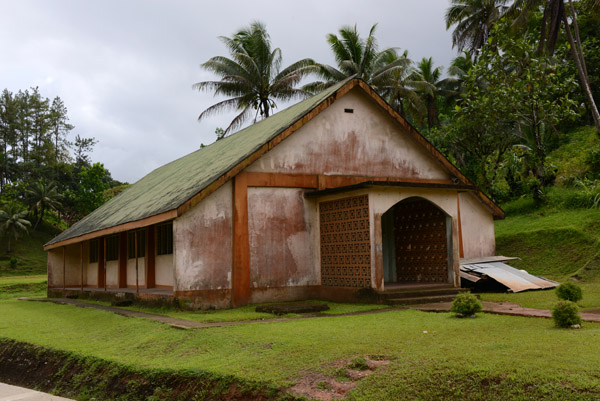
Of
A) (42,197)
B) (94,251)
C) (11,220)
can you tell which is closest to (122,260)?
(94,251)

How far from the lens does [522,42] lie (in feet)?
71.7

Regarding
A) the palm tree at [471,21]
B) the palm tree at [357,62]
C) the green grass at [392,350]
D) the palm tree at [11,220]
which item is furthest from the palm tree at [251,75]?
the palm tree at [11,220]

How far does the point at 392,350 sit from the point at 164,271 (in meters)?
10.3

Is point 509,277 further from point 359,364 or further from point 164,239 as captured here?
point 359,364

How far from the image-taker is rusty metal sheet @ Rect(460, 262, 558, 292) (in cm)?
1394

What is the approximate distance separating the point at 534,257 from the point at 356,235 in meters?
9.52

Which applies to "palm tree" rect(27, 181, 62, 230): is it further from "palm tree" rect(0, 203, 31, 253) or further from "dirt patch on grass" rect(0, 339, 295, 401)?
"dirt patch on grass" rect(0, 339, 295, 401)

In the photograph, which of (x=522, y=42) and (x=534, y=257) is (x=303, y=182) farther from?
(x=522, y=42)

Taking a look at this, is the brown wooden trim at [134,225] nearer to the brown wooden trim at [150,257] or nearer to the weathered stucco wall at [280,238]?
the brown wooden trim at [150,257]

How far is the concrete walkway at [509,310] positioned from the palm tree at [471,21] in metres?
28.9

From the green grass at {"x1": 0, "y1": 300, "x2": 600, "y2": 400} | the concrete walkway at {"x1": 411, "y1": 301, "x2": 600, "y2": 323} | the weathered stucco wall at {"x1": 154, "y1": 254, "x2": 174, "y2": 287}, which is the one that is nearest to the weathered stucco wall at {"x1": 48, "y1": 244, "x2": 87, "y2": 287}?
the weathered stucco wall at {"x1": 154, "y1": 254, "x2": 174, "y2": 287}

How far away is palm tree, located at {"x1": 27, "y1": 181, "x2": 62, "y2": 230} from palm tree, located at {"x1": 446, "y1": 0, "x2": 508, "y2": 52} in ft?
147

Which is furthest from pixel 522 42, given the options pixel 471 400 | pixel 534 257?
pixel 471 400

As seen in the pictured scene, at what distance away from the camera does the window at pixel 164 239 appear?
1495 centimetres
